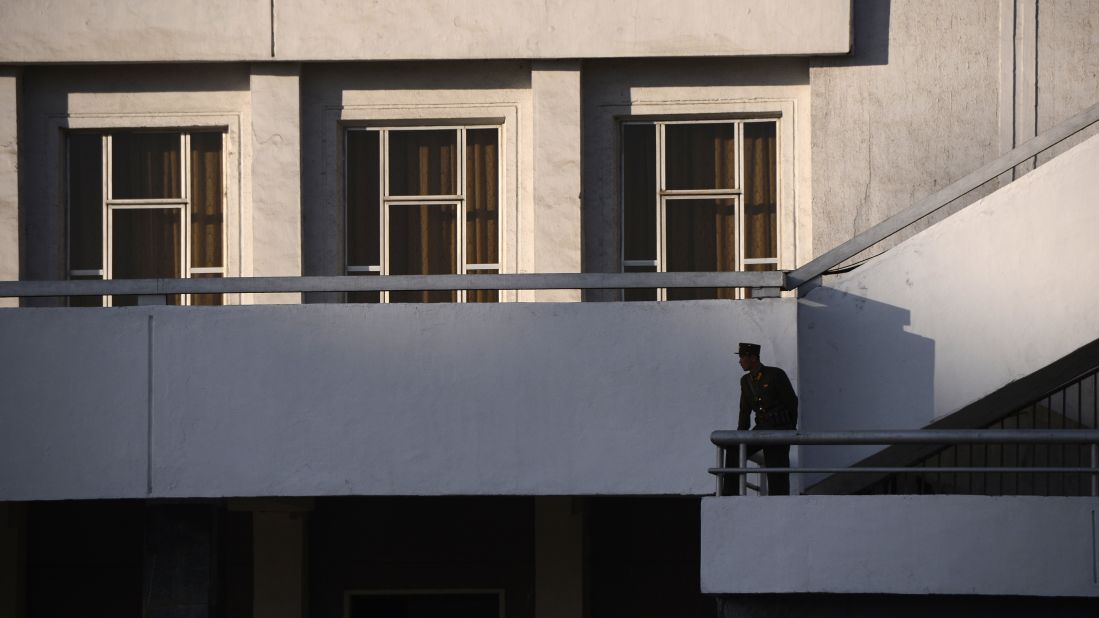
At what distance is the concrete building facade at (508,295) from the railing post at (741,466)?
0.92 ft

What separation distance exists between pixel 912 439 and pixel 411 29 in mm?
6703

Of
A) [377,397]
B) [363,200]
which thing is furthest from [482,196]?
[377,397]

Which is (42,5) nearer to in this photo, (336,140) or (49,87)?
(49,87)

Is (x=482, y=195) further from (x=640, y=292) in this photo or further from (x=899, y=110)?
(x=899, y=110)

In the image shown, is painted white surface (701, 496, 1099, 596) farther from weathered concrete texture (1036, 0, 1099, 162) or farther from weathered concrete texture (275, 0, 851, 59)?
weathered concrete texture (275, 0, 851, 59)

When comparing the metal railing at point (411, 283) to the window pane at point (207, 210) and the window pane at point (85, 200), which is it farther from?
the window pane at point (85, 200)

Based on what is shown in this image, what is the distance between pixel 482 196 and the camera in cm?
1397

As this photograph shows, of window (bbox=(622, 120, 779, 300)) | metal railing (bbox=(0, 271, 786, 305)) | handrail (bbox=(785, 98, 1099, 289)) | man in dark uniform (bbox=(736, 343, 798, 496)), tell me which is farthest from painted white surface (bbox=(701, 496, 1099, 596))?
window (bbox=(622, 120, 779, 300))

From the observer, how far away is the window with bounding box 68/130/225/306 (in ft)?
46.2

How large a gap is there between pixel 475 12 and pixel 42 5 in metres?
4.32

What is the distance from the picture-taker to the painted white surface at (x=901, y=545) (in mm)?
9391

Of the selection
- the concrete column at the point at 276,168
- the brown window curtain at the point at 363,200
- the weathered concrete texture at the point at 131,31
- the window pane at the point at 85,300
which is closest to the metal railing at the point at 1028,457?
the brown window curtain at the point at 363,200

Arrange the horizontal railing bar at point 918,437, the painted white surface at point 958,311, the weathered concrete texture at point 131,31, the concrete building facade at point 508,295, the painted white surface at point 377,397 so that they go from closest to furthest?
the horizontal railing bar at point 918,437, the painted white surface at point 958,311, the concrete building facade at point 508,295, the painted white surface at point 377,397, the weathered concrete texture at point 131,31

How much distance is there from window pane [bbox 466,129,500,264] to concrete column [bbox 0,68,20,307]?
4.54 metres
